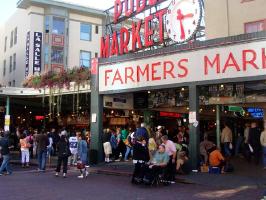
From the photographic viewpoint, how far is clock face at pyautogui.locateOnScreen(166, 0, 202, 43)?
18.8 metres

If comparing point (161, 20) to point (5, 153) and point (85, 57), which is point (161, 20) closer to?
point (5, 153)

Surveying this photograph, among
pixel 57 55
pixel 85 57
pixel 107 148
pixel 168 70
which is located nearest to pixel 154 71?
pixel 168 70

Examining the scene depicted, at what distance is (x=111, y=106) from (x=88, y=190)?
361 inches

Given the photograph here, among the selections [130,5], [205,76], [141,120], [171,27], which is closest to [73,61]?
[141,120]

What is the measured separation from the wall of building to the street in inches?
396

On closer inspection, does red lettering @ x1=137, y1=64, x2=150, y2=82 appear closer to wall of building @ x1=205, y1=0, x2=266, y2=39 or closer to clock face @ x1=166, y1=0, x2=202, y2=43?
clock face @ x1=166, y1=0, x2=202, y2=43

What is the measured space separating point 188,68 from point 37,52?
23507mm

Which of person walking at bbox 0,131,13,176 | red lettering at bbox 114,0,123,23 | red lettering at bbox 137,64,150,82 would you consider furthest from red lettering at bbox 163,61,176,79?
person walking at bbox 0,131,13,176

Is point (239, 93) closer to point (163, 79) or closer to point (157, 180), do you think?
point (163, 79)

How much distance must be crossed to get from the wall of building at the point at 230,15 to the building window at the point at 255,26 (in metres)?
0.15

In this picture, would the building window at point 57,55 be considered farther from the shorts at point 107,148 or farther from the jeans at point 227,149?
the jeans at point 227,149

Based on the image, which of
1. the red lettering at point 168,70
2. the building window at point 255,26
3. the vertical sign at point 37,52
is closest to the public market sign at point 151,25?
the red lettering at point 168,70

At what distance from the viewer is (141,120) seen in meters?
28.1

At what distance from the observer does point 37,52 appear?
38125 mm
